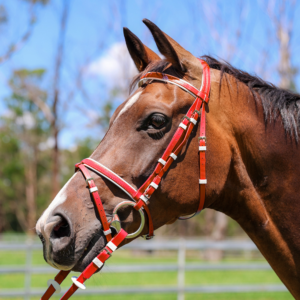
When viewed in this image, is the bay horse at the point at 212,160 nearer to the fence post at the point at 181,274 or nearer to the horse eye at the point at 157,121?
the horse eye at the point at 157,121

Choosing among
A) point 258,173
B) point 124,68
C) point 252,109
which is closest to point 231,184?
point 258,173

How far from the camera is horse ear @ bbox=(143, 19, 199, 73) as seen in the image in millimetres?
2008

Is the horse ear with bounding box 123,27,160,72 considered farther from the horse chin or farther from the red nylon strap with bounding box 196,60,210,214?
the horse chin

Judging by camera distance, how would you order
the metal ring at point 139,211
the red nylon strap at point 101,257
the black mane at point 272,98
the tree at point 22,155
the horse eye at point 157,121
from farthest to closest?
1. the tree at point 22,155
2. the black mane at point 272,98
3. the horse eye at point 157,121
4. the metal ring at point 139,211
5. the red nylon strap at point 101,257

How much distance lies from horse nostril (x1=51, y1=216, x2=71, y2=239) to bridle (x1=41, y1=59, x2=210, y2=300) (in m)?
0.19

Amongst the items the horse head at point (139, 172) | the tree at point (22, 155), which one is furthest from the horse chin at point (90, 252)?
the tree at point (22, 155)

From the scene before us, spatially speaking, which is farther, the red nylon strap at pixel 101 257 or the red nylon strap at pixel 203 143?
the red nylon strap at pixel 203 143

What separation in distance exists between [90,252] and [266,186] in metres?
1.18

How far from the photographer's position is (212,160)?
203cm

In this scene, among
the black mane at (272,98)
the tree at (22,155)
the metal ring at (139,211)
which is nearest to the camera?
the metal ring at (139,211)

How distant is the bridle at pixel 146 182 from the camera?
1788 mm

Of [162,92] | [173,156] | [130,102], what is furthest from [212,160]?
[130,102]

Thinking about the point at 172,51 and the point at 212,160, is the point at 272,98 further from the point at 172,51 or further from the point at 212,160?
the point at 172,51

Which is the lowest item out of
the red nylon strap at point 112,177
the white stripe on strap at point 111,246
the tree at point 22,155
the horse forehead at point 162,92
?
the tree at point 22,155
